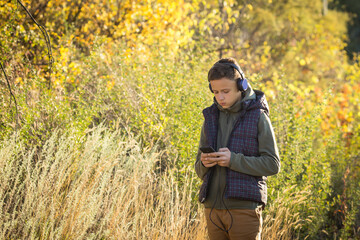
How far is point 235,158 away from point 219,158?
88 millimetres

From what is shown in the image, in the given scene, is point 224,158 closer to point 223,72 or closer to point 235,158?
point 235,158

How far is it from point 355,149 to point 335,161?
2.14 feet

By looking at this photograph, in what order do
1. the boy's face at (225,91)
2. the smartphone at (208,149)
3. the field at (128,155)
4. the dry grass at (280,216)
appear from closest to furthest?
the smartphone at (208,149) → the boy's face at (225,91) → the field at (128,155) → the dry grass at (280,216)

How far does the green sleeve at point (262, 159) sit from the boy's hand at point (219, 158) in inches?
1.1

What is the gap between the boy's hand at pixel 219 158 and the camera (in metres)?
2.37

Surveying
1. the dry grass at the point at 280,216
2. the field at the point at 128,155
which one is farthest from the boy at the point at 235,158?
the dry grass at the point at 280,216

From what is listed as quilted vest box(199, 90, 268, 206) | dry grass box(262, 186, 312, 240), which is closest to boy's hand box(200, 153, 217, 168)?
quilted vest box(199, 90, 268, 206)

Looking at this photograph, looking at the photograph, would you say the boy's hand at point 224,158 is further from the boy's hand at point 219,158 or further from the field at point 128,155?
the field at point 128,155

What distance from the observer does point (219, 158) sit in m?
2.37

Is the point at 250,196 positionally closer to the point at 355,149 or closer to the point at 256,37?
the point at 355,149

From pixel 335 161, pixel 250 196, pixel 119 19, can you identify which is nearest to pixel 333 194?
pixel 335 161

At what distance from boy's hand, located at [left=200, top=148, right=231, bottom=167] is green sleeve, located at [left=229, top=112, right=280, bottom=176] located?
0.03 meters

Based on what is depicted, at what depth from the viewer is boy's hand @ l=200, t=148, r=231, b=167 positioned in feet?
7.78

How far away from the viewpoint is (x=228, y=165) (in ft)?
7.82
